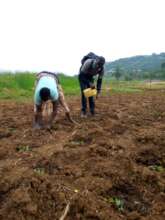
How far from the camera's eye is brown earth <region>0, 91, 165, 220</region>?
2.98 meters

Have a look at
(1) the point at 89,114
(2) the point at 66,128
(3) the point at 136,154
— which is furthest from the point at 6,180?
(1) the point at 89,114

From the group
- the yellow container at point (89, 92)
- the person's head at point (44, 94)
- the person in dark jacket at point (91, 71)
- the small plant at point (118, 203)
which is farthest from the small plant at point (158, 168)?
the person in dark jacket at point (91, 71)

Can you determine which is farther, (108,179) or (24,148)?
(24,148)

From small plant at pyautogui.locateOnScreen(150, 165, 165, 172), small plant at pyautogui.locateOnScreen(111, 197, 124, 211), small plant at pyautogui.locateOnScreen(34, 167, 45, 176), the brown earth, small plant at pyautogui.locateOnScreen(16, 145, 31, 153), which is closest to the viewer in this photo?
the brown earth

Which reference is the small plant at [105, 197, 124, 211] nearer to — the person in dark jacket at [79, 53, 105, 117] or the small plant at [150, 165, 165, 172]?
the small plant at [150, 165, 165, 172]

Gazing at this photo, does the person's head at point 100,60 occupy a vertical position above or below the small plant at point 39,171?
above

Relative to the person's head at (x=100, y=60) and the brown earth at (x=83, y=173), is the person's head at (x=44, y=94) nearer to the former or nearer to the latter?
→ the brown earth at (x=83, y=173)

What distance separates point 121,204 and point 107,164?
864mm

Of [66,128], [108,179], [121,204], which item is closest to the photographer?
[121,204]

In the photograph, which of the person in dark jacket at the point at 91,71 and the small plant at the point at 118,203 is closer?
the small plant at the point at 118,203

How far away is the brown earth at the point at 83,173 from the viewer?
2.98 meters

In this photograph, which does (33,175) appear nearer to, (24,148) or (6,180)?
(6,180)

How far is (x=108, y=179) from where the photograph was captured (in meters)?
3.63

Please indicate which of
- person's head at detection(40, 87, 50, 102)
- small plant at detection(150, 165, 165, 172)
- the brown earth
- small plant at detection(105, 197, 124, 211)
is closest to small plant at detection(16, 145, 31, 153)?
the brown earth
